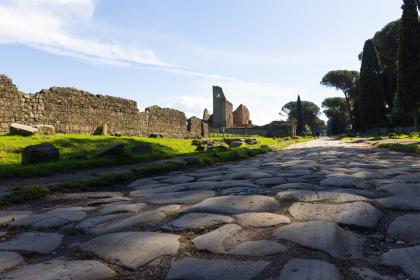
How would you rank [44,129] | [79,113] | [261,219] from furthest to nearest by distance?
[79,113]
[44,129]
[261,219]

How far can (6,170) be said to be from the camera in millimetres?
6387

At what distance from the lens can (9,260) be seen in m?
2.32

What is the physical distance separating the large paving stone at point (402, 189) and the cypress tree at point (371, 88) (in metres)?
38.2

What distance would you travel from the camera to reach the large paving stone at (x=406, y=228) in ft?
8.24

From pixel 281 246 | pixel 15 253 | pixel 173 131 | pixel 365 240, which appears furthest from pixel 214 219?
pixel 173 131

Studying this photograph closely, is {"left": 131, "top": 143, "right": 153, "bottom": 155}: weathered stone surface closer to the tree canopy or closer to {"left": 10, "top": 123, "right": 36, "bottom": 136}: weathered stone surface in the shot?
{"left": 10, "top": 123, "right": 36, "bottom": 136}: weathered stone surface

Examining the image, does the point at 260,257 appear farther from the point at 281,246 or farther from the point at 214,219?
the point at 214,219

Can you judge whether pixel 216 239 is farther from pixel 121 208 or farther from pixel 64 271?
pixel 121 208

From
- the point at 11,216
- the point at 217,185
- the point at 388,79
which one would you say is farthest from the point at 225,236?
the point at 388,79

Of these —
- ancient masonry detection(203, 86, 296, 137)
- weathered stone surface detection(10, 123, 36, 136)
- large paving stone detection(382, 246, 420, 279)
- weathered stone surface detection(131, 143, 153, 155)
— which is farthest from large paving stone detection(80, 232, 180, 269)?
ancient masonry detection(203, 86, 296, 137)

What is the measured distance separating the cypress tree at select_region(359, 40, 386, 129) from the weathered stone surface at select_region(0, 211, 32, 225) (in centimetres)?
4018

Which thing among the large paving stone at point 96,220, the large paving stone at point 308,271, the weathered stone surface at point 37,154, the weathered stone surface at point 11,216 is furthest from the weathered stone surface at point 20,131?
the large paving stone at point 308,271

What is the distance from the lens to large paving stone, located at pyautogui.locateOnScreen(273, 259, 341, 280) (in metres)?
1.89

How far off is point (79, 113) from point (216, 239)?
49.9 feet
